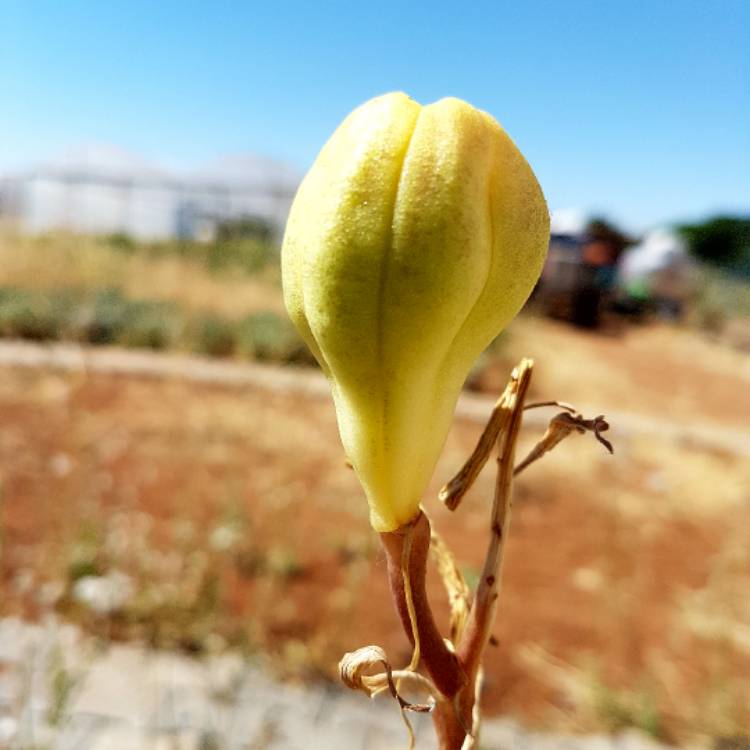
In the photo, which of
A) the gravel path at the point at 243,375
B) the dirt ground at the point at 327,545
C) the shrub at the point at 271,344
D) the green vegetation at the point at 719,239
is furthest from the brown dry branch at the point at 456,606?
the green vegetation at the point at 719,239

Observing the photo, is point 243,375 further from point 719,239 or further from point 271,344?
point 719,239

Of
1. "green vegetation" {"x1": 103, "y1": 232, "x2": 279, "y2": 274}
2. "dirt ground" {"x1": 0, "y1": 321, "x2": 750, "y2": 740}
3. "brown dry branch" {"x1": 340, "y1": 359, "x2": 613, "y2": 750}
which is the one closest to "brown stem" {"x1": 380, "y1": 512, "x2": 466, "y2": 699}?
"brown dry branch" {"x1": 340, "y1": 359, "x2": 613, "y2": 750}

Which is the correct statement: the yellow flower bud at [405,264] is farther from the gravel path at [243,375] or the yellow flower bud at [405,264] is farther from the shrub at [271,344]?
the shrub at [271,344]

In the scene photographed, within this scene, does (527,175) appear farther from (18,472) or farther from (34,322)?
(34,322)

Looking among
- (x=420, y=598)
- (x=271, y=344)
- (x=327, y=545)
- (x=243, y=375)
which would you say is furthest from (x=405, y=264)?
(x=271, y=344)

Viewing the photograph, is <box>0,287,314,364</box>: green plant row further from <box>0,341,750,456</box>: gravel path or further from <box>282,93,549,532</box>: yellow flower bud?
<box>282,93,549,532</box>: yellow flower bud

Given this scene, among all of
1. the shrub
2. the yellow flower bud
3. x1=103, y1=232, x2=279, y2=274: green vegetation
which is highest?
the yellow flower bud
